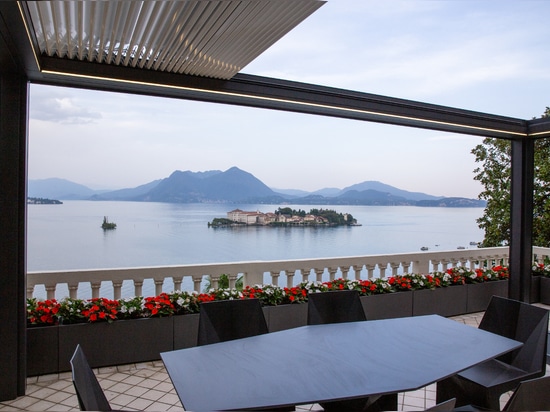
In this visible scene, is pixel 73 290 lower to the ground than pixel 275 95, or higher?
lower

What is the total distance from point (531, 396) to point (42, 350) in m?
3.55

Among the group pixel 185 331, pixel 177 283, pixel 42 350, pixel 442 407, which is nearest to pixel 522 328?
pixel 442 407

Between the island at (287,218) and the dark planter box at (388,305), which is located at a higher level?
the island at (287,218)

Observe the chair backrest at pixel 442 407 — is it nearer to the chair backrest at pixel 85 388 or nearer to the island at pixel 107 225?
the chair backrest at pixel 85 388

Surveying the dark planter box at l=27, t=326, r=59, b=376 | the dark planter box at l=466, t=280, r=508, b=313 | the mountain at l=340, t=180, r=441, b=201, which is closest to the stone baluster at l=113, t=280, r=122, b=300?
the dark planter box at l=27, t=326, r=59, b=376

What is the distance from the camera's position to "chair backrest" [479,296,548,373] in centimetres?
275

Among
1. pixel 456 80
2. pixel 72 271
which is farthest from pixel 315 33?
pixel 72 271

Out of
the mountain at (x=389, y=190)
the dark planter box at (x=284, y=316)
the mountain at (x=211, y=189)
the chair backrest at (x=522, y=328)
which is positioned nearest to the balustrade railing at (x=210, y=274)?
the dark planter box at (x=284, y=316)

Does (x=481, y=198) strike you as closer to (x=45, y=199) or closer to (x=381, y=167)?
(x=381, y=167)

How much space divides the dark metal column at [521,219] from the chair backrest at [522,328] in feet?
10.5

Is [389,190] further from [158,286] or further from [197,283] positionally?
[158,286]

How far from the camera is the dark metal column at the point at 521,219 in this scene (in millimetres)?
5793

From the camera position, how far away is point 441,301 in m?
5.37

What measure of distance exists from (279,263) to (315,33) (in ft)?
13.8
